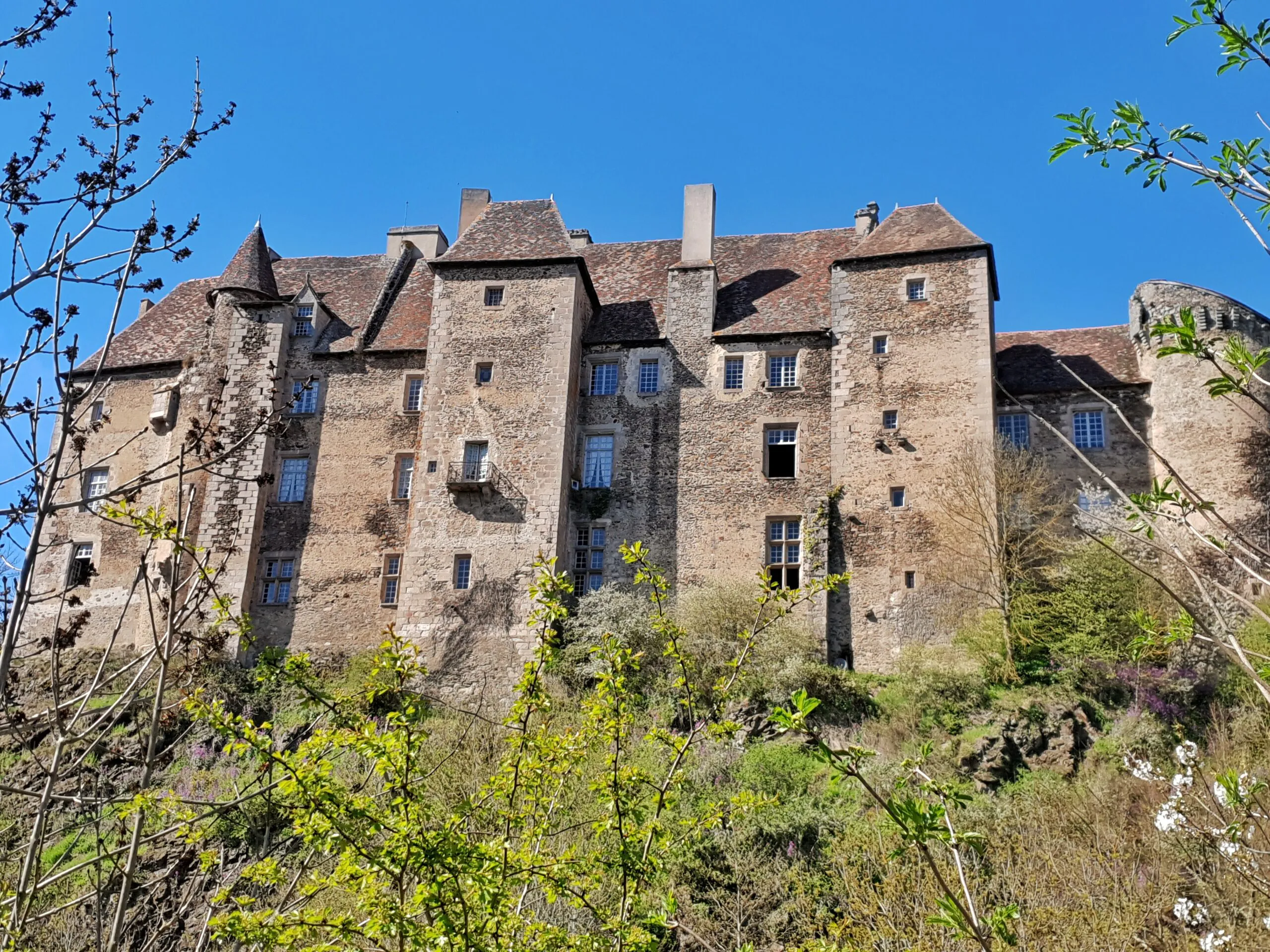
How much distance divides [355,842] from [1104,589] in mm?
20317

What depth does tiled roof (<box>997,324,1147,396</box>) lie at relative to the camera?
29297 mm

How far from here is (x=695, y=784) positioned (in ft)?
69.8

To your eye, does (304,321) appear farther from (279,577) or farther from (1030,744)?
(1030,744)

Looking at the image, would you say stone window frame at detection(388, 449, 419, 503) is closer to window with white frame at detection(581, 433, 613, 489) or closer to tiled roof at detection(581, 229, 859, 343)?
window with white frame at detection(581, 433, 613, 489)

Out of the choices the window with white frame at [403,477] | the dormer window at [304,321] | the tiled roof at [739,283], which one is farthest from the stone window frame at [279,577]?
the tiled roof at [739,283]

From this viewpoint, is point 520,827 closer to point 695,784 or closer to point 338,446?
point 695,784

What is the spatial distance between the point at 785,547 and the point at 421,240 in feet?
51.3

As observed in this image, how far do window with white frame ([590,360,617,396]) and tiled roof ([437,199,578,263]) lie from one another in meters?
2.87

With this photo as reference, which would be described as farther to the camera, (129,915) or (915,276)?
(915,276)

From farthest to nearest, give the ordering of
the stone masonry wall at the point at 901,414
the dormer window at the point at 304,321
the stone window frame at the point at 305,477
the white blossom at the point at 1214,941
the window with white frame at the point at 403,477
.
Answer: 1. the dormer window at the point at 304,321
2. the stone window frame at the point at 305,477
3. the window with white frame at the point at 403,477
4. the stone masonry wall at the point at 901,414
5. the white blossom at the point at 1214,941

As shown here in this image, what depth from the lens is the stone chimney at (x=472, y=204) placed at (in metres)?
34.9

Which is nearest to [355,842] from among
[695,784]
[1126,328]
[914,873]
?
[914,873]

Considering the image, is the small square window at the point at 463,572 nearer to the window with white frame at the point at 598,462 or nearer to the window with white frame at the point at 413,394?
the window with white frame at the point at 598,462

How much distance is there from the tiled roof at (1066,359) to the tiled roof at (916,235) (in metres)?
3.41
